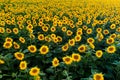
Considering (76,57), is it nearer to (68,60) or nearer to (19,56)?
(68,60)

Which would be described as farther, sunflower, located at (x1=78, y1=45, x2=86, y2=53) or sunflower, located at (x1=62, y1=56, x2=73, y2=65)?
sunflower, located at (x1=78, y1=45, x2=86, y2=53)

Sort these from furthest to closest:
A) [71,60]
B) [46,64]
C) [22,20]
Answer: [22,20] → [46,64] → [71,60]

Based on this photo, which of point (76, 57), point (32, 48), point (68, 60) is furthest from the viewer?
point (32, 48)

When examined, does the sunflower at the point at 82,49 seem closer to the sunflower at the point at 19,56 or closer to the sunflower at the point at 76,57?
the sunflower at the point at 76,57

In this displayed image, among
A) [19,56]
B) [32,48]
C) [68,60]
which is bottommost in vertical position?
[68,60]

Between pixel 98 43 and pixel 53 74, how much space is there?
139cm

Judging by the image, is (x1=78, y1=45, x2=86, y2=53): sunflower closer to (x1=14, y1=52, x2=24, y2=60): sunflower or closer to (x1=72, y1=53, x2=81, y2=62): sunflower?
(x1=72, y1=53, x2=81, y2=62): sunflower

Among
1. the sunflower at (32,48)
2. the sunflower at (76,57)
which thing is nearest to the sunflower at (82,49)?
the sunflower at (76,57)

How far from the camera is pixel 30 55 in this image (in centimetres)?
462

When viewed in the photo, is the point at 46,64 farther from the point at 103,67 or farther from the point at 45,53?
the point at 103,67

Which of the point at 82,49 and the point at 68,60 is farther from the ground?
the point at 82,49

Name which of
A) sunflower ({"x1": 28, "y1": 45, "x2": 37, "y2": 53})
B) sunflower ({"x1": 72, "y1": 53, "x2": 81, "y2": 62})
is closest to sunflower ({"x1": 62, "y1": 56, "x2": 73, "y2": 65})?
sunflower ({"x1": 72, "y1": 53, "x2": 81, "y2": 62})

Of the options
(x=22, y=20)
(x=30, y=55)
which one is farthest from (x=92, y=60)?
(x=22, y=20)

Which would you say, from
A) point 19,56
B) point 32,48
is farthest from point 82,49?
point 19,56
